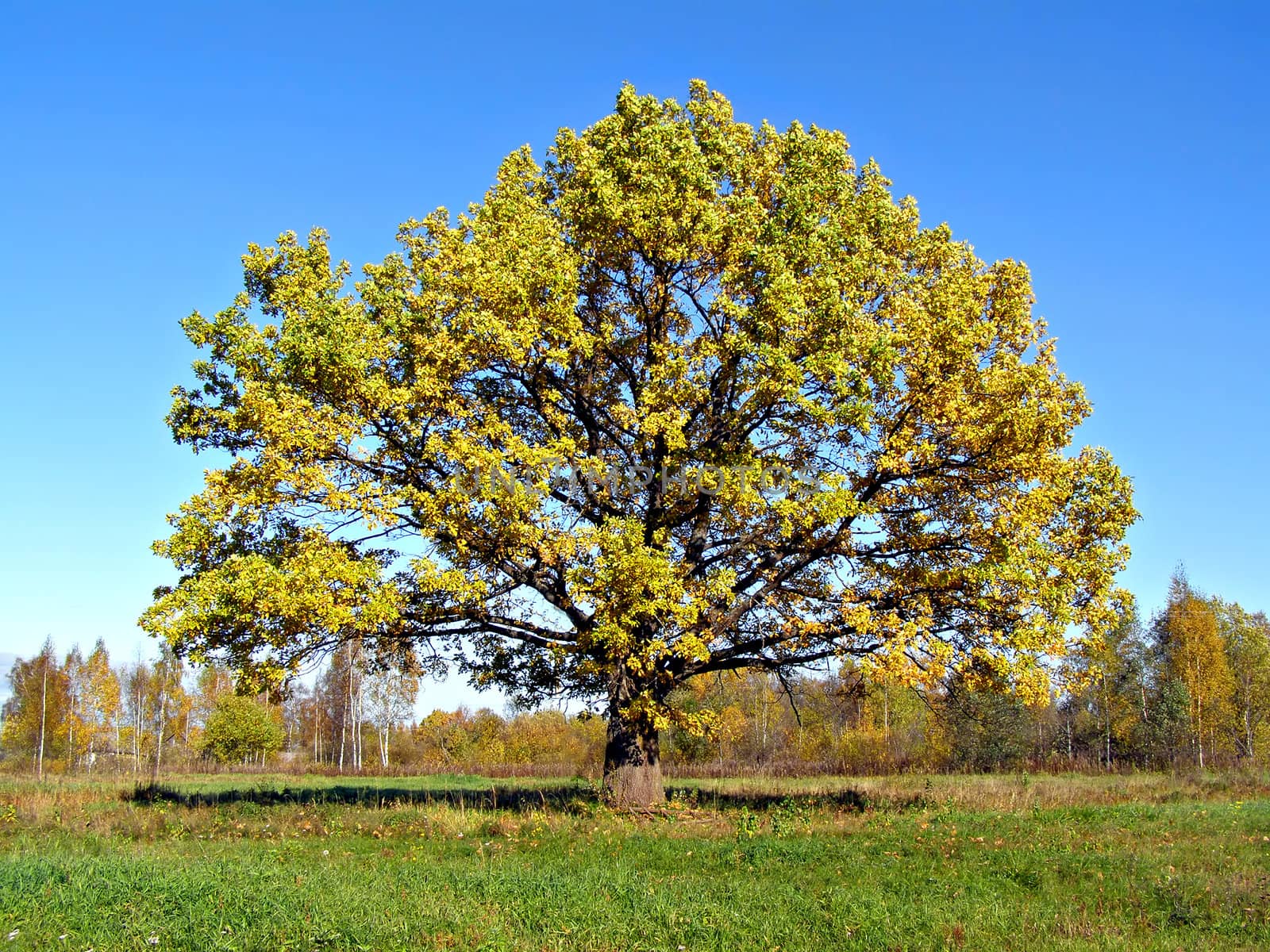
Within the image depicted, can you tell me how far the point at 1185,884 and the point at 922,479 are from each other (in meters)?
7.77

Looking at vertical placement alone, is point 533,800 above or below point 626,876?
below

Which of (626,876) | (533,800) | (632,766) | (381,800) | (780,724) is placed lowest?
(780,724)

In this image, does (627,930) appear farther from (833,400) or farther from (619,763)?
(833,400)

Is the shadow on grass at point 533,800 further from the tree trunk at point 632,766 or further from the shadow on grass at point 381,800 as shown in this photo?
the tree trunk at point 632,766

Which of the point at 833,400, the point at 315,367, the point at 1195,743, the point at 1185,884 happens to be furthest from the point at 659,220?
the point at 1195,743

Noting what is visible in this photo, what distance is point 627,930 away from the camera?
8.51 m

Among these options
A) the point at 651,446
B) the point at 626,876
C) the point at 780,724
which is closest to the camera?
the point at 626,876

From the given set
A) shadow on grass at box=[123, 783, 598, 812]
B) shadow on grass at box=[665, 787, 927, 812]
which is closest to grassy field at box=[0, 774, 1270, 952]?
shadow on grass at box=[665, 787, 927, 812]

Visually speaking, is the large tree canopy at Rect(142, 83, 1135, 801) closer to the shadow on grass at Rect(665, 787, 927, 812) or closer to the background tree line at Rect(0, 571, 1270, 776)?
the shadow on grass at Rect(665, 787, 927, 812)

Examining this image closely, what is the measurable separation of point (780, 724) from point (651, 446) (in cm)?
5296

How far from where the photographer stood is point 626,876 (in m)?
10.8

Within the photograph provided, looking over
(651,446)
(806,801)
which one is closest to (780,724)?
(806,801)

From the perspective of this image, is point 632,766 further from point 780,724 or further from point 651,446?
point 780,724

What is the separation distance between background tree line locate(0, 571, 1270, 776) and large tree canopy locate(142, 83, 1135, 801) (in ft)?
21.3
